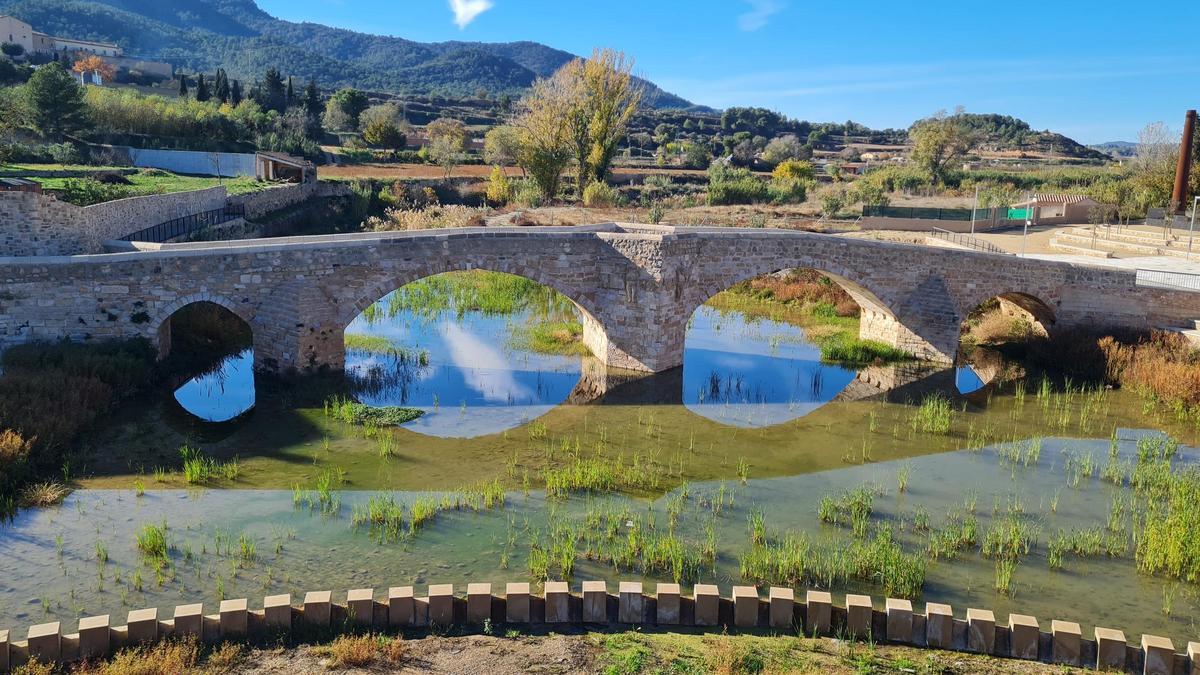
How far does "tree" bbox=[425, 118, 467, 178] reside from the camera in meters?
56.5

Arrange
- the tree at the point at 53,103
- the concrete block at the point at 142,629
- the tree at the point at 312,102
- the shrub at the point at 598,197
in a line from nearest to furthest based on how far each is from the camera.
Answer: the concrete block at the point at 142,629 → the tree at the point at 53,103 → the shrub at the point at 598,197 → the tree at the point at 312,102

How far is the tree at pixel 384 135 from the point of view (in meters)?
61.9

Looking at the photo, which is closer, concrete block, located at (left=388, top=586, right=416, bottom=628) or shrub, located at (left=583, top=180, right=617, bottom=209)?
concrete block, located at (left=388, top=586, right=416, bottom=628)

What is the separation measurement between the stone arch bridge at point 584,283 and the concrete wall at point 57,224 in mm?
1587

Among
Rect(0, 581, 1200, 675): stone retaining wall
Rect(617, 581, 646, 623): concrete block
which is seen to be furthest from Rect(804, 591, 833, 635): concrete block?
Rect(617, 581, 646, 623): concrete block

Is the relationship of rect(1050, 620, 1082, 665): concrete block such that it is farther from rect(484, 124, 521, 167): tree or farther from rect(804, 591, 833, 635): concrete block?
rect(484, 124, 521, 167): tree

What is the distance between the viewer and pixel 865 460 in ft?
52.6

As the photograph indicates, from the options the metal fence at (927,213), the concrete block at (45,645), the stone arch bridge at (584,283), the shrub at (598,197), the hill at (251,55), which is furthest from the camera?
the hill at (251,55)

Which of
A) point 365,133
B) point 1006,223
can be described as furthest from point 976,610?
point 365,133

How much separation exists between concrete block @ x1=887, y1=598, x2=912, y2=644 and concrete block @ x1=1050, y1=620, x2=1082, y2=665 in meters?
1.44

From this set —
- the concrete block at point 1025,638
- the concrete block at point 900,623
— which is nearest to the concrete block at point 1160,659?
the concrete block at point 1025,638

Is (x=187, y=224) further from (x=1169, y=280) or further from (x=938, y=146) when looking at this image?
(x=938, y=146)

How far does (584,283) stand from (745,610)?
12.5 meters

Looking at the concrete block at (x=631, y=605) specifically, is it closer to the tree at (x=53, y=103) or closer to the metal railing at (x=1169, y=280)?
the metal railing at (x=1169, y=280)
